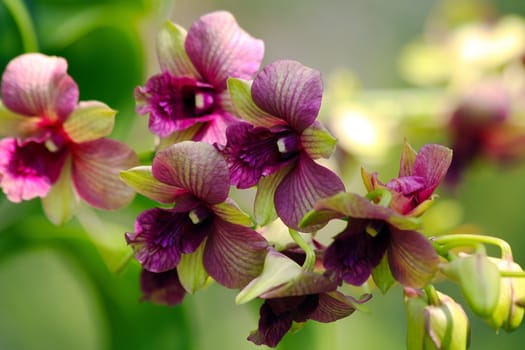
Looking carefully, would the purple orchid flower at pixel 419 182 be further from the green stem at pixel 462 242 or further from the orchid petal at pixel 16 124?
the orchid petal at pixel 16 124

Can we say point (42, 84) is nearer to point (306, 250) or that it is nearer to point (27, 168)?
point (27, 168)

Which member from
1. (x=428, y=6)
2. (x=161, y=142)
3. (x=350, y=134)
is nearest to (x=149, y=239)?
(x=161, y=142)

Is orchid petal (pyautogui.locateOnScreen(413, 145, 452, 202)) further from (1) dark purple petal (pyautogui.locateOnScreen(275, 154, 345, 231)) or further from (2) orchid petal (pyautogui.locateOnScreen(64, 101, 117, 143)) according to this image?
(2) orchid petal (pyautogui.locateOnScreen(64, 101, 117, 143))

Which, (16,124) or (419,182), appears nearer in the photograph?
(419,182)

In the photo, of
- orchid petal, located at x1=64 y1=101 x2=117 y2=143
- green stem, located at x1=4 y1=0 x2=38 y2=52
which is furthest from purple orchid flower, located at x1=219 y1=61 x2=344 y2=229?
green stem, located at x1=4 y1=0 x2=38 y2=52

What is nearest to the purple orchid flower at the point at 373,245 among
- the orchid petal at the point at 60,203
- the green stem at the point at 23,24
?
the orchid petal at the point at 60,203

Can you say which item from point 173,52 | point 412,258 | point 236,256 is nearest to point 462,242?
point 412,258

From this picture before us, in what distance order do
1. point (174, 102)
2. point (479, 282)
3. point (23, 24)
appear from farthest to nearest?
point (23, 24) < point (174, 102) < point (479, 282)
